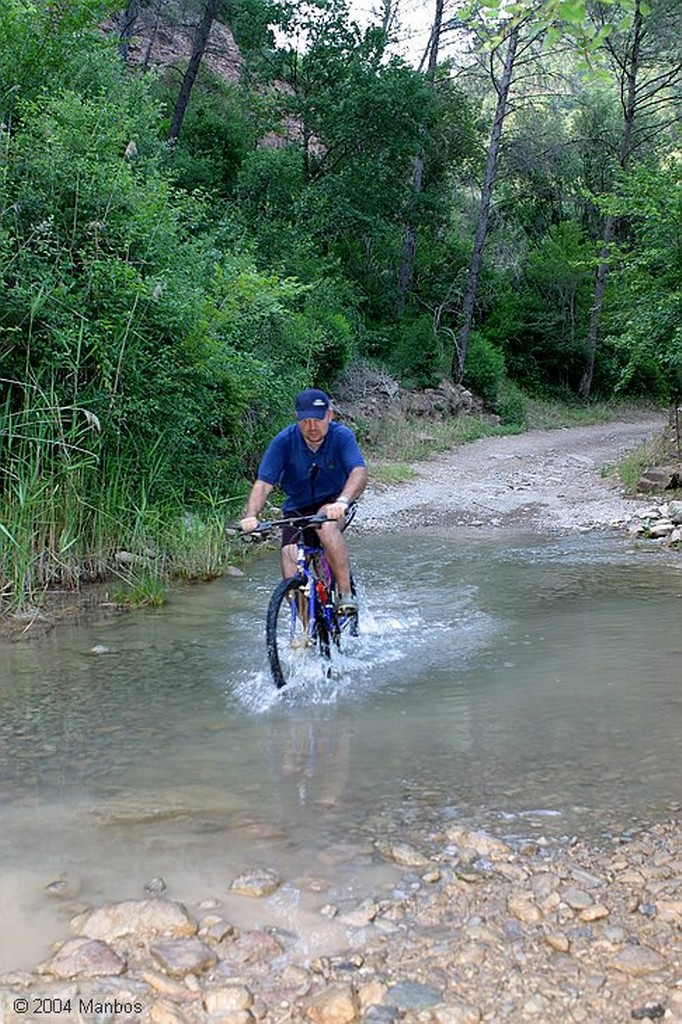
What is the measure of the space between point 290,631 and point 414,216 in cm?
2468

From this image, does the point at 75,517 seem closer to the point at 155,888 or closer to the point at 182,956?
the point at 155,888

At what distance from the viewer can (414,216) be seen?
2820 centimetres

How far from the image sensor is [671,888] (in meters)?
3.14

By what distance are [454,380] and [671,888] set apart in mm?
26125

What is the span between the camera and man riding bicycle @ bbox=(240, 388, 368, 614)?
5852mm

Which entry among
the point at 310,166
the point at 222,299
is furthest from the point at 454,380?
the point at 222,299

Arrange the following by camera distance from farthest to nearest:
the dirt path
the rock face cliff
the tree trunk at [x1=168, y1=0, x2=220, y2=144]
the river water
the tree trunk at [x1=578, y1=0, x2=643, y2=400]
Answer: the rock face cliff < the tree trunk at [x1=578, y1=0, x2=643, y2=400] < the tree trunk at [x1=168, y1=0, x2=220, y2=144] < the dirt path < the river water

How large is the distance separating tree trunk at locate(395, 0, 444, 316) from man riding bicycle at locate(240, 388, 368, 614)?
23764 mm

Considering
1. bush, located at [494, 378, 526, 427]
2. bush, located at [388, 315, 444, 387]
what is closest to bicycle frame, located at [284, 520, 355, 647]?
bush, located at [388, 315, 444, 387]

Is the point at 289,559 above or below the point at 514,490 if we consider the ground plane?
above

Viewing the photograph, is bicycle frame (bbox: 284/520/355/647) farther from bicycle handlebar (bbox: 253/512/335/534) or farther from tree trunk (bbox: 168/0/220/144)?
tree trunk (bbox: 168/0/220/144)

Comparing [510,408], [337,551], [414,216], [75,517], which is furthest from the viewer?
[510,408]

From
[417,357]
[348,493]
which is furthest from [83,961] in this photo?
[417,357]

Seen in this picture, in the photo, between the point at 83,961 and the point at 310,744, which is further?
the point at 310,744
